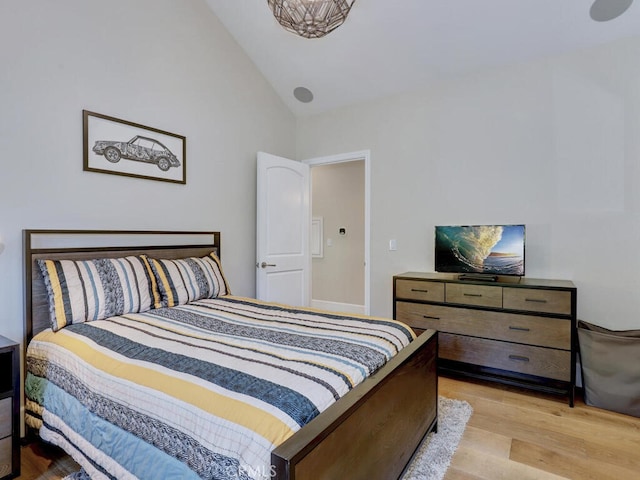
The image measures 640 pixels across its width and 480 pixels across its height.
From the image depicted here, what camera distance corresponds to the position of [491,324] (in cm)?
274

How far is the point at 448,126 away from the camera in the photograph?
335 cm

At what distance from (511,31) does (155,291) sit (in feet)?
10.8

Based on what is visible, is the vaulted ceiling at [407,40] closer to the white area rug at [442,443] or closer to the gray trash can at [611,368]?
the gray trash can at [611,368]

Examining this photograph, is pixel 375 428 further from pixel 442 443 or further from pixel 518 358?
pixel 518 358

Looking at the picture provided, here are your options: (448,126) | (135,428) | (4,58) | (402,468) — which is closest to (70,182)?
(4,58)

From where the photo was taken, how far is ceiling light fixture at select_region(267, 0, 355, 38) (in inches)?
86.8

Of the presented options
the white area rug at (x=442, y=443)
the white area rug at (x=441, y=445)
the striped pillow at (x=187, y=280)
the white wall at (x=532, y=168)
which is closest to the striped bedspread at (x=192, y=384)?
the striped pillow at (x=187, y=280)

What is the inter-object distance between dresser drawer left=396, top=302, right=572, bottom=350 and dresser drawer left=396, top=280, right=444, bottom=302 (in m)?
0.07

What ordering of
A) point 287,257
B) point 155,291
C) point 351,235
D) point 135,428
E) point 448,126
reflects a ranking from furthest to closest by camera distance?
point 351,235
point 287,257
point 448,126
point 155,291
point 135,428

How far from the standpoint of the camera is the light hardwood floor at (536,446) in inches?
71.6

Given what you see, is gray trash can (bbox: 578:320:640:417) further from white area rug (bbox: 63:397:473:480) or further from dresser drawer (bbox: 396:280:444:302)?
dresser drawer (bbox: 396:280:444:302)

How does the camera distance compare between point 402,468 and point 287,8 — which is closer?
point 402,468

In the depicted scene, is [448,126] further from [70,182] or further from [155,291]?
[70,182]

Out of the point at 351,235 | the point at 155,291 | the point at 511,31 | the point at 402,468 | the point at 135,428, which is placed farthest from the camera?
the point at 351,235
